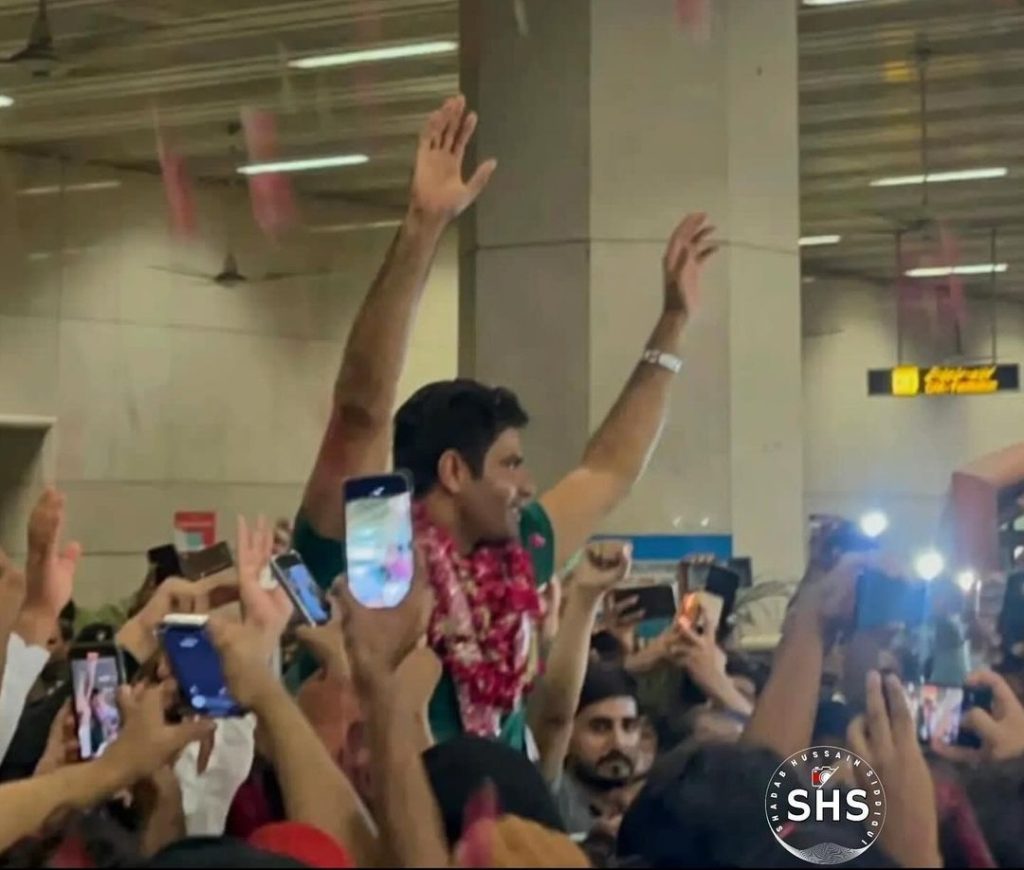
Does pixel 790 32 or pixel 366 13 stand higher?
pixel 366 13

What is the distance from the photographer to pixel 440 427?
235 centimetres

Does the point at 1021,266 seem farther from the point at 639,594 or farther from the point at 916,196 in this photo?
the point at 639,594

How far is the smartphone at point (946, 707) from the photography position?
202 cm

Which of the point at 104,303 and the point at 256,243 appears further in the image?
the point at 256,243

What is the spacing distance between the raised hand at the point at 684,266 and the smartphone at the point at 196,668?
117cm

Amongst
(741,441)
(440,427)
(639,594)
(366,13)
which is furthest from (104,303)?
(440,427)

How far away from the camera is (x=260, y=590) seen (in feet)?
6.69

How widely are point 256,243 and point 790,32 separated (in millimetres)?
8220

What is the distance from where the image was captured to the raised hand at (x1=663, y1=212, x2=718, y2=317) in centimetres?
285

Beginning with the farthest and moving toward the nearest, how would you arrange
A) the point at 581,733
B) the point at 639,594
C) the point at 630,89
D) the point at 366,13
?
1. the point at 366,13
2. the point at 630,89
3. the point at 639,594
4. the point at 581,733

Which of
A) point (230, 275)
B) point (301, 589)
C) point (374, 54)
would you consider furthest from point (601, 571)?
point (230, 275)

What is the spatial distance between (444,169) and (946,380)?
1309cm

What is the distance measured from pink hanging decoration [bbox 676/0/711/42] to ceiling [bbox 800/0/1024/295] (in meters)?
2.94

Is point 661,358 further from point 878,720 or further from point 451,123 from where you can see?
point 878,720
